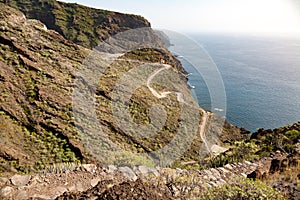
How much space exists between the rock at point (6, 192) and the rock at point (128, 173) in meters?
2.33

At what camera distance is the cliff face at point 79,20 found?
197 ft

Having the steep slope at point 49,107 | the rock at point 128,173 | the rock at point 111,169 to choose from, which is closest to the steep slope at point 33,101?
the steep slope at point 49,107

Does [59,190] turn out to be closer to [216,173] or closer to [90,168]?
[90,168]

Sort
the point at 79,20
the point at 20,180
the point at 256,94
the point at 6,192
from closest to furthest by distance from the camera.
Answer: the point at 6,192 → the point at 20,180 → the point at 256,94 → the point at 79,20

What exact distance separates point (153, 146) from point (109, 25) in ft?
192

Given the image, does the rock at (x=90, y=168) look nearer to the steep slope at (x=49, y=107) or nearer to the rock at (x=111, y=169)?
the rock at (x=111, y=169)

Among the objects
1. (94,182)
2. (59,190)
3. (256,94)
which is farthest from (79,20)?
(59,190)

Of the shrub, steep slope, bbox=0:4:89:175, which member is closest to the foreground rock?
the shrub

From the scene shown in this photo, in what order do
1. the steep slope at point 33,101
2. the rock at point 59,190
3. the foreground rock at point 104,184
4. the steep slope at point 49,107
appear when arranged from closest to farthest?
1. the foreground rock at point 104,184
2. the rock at point 59,190
3. the steep slope at point 33,101
4. the steep slope at point 49,107

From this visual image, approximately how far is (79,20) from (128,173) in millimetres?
67169

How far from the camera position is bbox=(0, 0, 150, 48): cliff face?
59.9 meters

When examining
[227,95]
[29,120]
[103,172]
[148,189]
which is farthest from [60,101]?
[227,95]

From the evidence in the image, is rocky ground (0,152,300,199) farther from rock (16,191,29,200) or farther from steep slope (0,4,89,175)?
steep slope (0,4,89,175)

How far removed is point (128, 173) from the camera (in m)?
5.70
